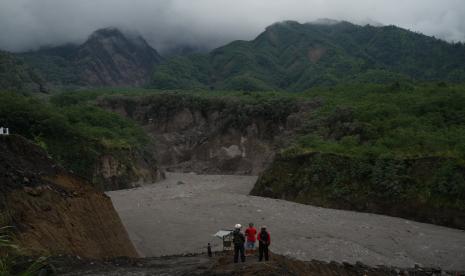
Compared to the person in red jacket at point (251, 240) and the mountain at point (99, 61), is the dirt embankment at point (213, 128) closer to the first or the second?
the person in red jacket at point (251, 240)

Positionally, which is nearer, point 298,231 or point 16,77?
point 298,231

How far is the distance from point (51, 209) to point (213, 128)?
54917 mm

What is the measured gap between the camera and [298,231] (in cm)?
2453

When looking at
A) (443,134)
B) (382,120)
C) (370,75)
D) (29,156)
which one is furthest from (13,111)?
(370,75)

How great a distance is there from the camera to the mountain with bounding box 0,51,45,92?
246ft

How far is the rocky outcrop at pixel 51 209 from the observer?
590 inches

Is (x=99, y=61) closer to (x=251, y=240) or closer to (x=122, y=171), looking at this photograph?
(x=122, y=171)

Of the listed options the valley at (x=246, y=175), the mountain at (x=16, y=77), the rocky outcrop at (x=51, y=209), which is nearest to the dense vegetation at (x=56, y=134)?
the valley at (x=246, y=175)

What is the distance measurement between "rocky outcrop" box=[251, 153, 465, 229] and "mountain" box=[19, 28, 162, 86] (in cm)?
10003

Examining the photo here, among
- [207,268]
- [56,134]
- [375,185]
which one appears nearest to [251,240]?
[207,268]

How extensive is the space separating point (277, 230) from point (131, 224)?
315 inches

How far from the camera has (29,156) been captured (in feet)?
63.1

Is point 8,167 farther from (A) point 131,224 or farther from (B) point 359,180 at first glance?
(B) point 359,180

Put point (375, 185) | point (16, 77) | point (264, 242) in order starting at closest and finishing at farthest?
point (264, 242) → point (375, 185) → point (16, 77)
